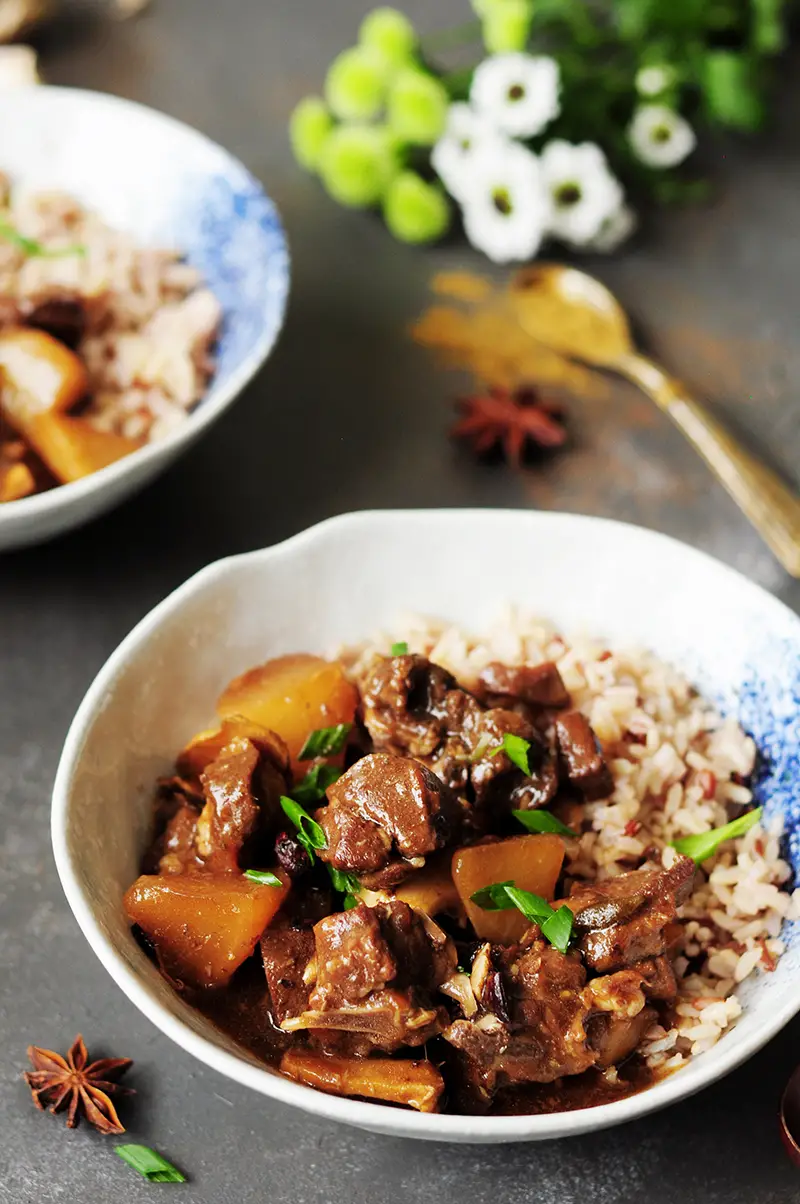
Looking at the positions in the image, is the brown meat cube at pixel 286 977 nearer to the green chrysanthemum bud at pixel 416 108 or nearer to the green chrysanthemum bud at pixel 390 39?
the green chrysanthemum bud at pixel 416 108

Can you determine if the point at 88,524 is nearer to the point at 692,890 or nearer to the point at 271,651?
the point at 271,651

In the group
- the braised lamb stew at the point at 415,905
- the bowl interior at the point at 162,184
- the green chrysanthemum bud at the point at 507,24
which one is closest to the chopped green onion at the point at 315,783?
the braised lamb stew at the point at 415,905

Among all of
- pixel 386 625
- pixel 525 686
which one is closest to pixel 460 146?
pixel 386 625

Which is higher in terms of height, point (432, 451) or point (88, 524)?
point (432, 451)

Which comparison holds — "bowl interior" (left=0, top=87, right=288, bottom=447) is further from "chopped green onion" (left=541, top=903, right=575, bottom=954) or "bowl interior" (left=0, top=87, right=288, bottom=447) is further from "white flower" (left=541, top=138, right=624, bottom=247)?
"chopped green onion" (left=541, top=903, right=575, bottom=954)

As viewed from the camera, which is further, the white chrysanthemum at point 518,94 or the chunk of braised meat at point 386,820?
the white chrysanthemum at point 518,94

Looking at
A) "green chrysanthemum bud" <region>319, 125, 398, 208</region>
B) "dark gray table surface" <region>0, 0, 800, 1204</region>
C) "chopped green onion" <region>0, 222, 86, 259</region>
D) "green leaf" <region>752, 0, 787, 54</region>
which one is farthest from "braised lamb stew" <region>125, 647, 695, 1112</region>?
"green leaf" <region>752, 0, 787, 54</region>

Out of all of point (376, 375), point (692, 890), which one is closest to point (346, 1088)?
point (692, 890)
